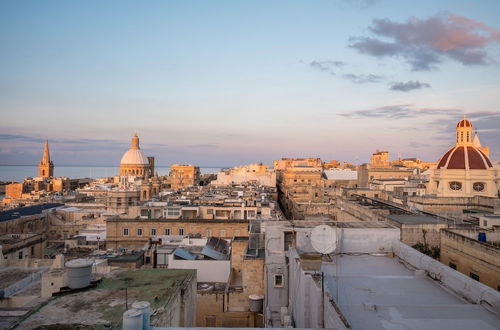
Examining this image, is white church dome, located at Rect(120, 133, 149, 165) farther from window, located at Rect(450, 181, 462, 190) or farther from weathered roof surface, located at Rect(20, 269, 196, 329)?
weathered roof surface, located at Rect(20, 269, 196, 329)

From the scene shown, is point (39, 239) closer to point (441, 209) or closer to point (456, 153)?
point (441, 209)

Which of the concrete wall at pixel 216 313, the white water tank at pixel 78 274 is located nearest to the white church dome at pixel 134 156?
the concrete wall at pixel 216 313

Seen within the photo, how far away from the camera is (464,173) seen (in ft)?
117

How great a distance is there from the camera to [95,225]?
125ft

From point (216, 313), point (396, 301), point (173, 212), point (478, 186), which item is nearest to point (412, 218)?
point (216, 313)

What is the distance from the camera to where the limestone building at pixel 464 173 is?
3512 centimetres

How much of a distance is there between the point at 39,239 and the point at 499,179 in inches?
1586

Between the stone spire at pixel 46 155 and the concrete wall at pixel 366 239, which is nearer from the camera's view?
the concrete wall at pixel 366 239

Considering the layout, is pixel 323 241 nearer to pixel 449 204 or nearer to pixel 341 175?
pixel 449 204

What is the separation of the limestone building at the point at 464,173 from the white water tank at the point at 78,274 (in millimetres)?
33218

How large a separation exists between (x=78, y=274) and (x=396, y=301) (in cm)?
697

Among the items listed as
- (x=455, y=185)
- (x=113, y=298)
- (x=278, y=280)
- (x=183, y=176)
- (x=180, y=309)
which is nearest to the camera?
(x=113, y=298)

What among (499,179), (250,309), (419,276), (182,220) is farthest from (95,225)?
(499,179)

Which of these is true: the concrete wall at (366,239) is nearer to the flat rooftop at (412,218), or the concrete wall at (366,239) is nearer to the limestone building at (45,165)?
the flat rooftop at (412,218)
